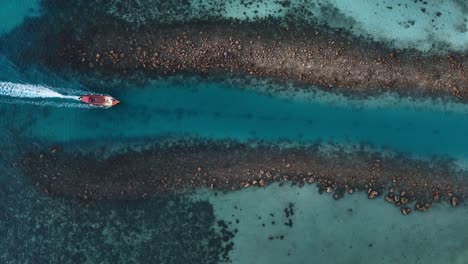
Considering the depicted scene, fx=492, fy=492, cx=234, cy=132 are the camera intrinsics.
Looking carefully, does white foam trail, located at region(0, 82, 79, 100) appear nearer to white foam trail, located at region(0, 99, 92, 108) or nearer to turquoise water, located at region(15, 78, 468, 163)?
white foam trail, located at region(0, 99, 92, 108)

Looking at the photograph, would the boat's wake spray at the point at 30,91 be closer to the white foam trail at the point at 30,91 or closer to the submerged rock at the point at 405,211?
the white foam trail at the point at 30,91

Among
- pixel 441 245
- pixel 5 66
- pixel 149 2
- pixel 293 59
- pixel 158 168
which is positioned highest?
pixel 149 2

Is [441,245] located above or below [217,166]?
below

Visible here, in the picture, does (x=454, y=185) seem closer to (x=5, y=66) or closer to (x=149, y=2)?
(x=149, y=2)

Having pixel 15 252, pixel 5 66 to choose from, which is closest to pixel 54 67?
pixel 5 66

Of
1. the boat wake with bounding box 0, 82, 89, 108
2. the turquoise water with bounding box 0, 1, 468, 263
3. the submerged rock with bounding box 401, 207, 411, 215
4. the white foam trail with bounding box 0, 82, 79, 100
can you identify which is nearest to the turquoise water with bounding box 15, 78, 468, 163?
the turquoise water with bounding box 0, 1, 468, 263
